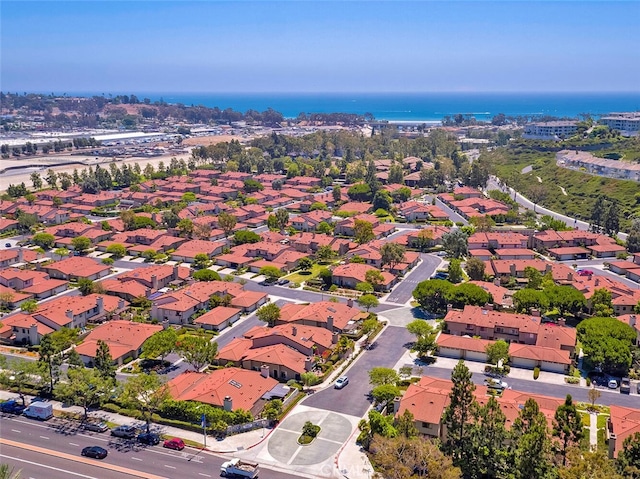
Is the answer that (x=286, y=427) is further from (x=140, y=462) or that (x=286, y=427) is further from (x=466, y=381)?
(x=466, y=381)

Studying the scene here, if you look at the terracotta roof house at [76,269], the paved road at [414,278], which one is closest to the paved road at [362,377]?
the paved road at [414,278]

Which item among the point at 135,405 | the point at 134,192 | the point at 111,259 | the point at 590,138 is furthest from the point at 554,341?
the point at 590,138

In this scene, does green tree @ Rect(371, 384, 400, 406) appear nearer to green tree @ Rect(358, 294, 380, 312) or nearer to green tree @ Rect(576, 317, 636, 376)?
green tree @ Rect(358, 294, 380, 312)

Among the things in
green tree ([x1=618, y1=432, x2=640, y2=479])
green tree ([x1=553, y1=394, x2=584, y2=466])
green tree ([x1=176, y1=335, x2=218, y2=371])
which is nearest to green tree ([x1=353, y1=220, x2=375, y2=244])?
green tree ([x1=176, y1=335, x2=218, y2=371])

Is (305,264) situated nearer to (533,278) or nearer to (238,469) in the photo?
(533,278)

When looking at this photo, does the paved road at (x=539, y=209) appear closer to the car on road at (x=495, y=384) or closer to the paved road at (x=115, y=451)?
the car on road at (x=495, y=384)

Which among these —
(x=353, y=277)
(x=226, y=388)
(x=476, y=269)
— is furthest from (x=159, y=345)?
(x=476, y=269)
